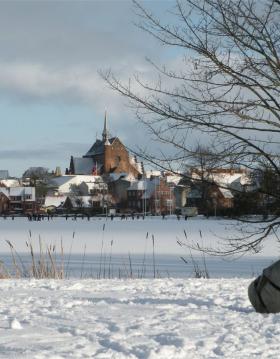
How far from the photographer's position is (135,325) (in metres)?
4.25

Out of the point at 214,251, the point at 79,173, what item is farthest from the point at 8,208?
→ the point at 214,251

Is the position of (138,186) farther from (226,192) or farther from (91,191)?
(226,192)

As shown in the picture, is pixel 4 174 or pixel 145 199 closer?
pixel 145 199

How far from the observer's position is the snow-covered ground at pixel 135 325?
354cm

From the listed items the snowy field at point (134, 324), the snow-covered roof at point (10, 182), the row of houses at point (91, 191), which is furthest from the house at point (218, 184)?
the snow-covered roof at point (10, 182)

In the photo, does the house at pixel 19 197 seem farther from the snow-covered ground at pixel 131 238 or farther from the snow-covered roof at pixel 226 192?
the snow-covered roof at pixel 226 192

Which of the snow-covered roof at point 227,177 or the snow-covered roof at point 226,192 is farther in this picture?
the snow-covered roof at point 226,192

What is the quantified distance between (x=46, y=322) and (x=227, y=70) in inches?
174

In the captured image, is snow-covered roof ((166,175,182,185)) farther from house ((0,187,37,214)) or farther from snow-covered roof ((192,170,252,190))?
house ((0,187,37,214))

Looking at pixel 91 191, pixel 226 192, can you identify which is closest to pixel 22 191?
pixel 91 191

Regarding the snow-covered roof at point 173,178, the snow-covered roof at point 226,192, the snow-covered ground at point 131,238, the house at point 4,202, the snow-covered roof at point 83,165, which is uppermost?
the snow-covered roof at point 83,165

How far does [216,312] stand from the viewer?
15.9 feet

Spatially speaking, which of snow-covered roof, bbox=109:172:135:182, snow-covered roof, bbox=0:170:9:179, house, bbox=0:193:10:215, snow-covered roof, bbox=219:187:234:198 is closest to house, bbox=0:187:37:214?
house, bbox=0:193:10:215

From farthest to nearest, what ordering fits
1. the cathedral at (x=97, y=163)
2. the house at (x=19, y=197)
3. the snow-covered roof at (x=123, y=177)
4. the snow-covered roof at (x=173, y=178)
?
the cathedral at (x=97, y=163) → the snow-covered roof at (x=123, y=177) → the house at (x=19, y=197) → the snow-covered roof at (x=173, y=178)
